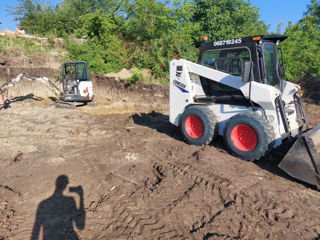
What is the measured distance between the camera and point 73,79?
37.2 ft

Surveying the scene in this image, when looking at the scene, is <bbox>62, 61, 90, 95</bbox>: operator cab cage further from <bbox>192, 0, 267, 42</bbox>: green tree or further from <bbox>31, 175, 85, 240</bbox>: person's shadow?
<bbox>192, 0, 267, 42</bbox>: green tree

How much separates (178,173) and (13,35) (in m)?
18.4

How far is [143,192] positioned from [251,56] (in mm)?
3470

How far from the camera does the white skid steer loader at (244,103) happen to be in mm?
4230

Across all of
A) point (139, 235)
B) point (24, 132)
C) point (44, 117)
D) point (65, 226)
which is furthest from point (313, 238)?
point (44, 117)

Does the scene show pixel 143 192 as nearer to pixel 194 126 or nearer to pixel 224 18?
pixel 194 126

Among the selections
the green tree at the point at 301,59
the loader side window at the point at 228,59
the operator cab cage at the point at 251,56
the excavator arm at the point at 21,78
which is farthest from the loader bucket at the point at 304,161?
the excavator arm at the point at 21,78

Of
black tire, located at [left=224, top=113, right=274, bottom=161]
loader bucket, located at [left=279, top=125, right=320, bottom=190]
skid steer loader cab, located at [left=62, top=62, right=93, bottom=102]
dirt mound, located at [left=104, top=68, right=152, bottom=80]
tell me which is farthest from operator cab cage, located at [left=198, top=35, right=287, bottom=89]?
dirt mound, located at [left=104, top=68, right=152, bottom=80]

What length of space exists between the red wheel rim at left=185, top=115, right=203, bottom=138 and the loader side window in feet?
4.21

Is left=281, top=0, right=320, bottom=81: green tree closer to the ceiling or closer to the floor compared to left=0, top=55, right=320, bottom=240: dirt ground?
closer to the ceiling

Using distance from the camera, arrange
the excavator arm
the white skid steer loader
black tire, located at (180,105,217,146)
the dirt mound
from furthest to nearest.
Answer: the dirt mound < the excavator arm < black tire, located at (180,105,217,146) < the white skid steer loader

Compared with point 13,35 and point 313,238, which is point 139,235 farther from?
point 13,35

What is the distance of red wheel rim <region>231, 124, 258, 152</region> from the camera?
448cm

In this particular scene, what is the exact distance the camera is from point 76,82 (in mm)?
11227
